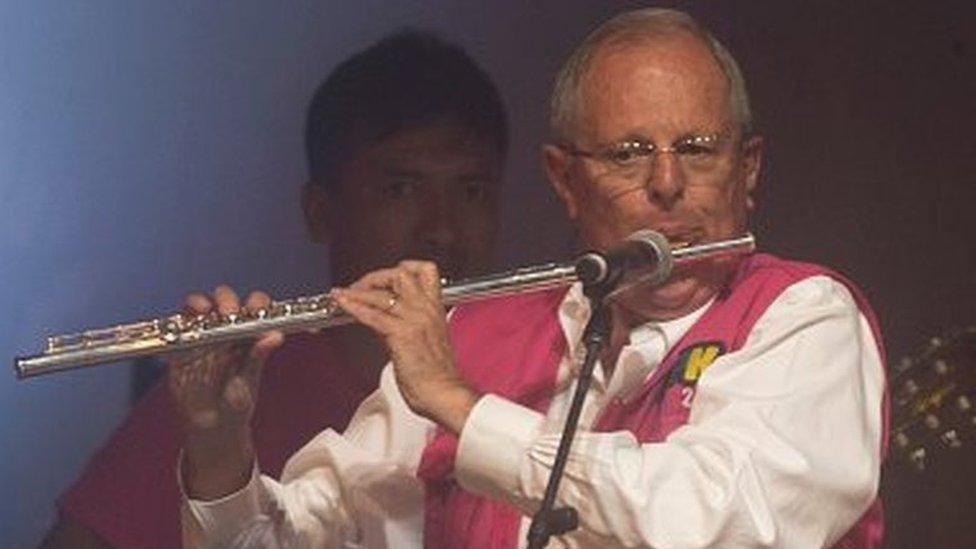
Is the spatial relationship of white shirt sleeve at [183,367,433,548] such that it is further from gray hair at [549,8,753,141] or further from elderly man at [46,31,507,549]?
gray hair at [549,8,753,141]

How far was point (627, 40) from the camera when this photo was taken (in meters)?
2.06

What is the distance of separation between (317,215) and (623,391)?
0.50 meters

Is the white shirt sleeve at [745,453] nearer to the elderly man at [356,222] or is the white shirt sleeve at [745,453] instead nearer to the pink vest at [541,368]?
the pink vest at [541,368]

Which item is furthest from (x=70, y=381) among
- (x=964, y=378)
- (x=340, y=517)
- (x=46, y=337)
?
(x=964, y=378)

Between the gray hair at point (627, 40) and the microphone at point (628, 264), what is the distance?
0.40 meters

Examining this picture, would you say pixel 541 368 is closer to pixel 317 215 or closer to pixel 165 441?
pixel 317 215

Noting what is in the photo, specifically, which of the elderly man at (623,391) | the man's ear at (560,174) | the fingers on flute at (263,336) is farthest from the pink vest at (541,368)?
the fingers on flute at (263,336)

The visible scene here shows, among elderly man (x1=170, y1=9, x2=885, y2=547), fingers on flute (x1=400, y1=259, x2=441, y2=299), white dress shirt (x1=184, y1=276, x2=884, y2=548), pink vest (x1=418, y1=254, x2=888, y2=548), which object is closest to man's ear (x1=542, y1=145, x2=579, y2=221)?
elderly man (x1=170, y1=9, x2=885, y2=547)

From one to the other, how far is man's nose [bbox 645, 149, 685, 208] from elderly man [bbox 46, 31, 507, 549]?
0.32 meters

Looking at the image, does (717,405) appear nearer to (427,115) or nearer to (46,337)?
(427,115)

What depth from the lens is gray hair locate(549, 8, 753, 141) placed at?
2.05 m

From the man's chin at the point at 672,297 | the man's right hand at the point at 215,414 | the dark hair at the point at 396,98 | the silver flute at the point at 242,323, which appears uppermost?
the dark hair at the point at 396,98

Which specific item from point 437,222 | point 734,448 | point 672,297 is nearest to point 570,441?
point 734,448

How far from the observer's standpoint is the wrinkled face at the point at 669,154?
200 cm
